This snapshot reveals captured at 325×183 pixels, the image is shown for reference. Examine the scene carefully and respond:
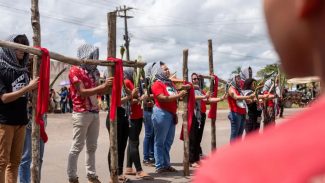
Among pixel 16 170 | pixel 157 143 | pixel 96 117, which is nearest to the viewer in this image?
pixel 16 170

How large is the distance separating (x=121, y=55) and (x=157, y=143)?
1.89 meters

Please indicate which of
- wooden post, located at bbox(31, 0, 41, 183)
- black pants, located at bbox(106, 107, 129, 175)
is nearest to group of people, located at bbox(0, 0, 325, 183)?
black pants, located at bbox(106, 107, 129, 175)

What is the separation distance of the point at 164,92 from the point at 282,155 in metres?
7.30

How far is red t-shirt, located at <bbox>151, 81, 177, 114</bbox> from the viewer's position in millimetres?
7914

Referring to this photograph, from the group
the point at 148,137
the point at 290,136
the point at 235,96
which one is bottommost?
the point at 148,137

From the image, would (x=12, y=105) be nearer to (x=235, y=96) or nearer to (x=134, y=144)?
(x=134, y=144)

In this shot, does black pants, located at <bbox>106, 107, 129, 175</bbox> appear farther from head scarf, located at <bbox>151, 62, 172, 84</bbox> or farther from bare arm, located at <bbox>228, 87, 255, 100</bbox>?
bare arm, located at <bbox>228, 87, 255, 100</bbox>

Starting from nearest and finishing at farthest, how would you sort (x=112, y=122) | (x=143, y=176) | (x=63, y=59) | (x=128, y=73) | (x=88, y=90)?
(x=63, y=59) < (x=88, y=90) < (x=112, y=122) < (x=143, y=176) < (x=128, y=73)

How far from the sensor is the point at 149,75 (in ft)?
27.2

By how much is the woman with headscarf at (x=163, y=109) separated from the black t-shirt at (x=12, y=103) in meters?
2.92

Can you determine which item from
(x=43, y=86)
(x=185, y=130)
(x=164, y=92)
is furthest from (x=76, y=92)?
(x=185, y=130)

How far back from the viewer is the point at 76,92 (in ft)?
21.1

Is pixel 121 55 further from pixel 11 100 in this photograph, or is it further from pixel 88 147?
pixel 11 100

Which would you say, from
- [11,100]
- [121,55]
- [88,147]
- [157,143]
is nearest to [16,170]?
[11,100]
